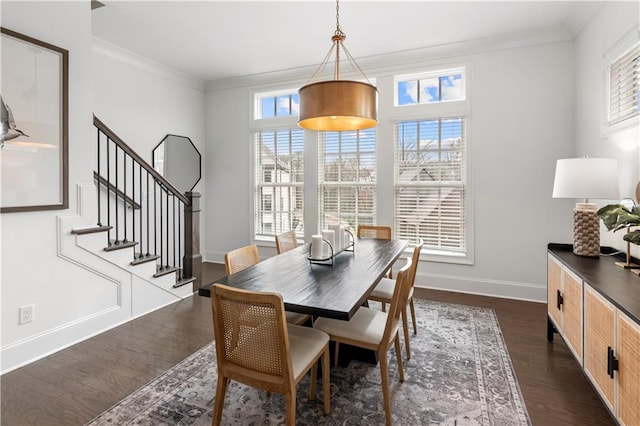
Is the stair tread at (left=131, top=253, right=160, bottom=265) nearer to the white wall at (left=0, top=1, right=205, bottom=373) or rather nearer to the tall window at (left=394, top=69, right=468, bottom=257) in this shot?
the white wall at (left=0, top=1, right=205, bottom=373)

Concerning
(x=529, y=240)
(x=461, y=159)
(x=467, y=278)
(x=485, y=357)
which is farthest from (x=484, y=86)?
(x=485, y=357)

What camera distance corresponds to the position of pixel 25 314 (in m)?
2.55

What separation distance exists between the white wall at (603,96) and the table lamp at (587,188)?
251 millimetres

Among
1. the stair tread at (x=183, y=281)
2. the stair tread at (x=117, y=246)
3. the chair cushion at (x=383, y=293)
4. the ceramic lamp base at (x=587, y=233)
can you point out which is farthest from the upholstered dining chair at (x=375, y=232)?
the stair tread at (x=117, y=246)

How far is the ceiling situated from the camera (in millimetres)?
3297

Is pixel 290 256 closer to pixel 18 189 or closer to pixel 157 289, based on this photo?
pixel 157 289

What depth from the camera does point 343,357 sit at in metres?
2.53

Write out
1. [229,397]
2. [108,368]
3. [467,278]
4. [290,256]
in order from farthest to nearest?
[467,278] < [290,256] < [108,368] < [229,397]

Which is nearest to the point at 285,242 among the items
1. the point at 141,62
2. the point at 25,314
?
the point at 25,314

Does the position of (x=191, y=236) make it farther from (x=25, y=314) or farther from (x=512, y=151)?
(x=512, y=151)

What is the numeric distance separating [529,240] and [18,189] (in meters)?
4.99

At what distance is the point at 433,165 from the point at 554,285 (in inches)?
83.4

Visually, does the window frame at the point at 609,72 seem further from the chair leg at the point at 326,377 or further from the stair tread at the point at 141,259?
the stair tread at the point at 141,259

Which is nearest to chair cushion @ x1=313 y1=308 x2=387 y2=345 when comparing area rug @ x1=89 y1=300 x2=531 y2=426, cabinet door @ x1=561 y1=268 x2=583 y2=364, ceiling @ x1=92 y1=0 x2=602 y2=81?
area rug @ x1=89 y1=300 x2=531 y2=426
